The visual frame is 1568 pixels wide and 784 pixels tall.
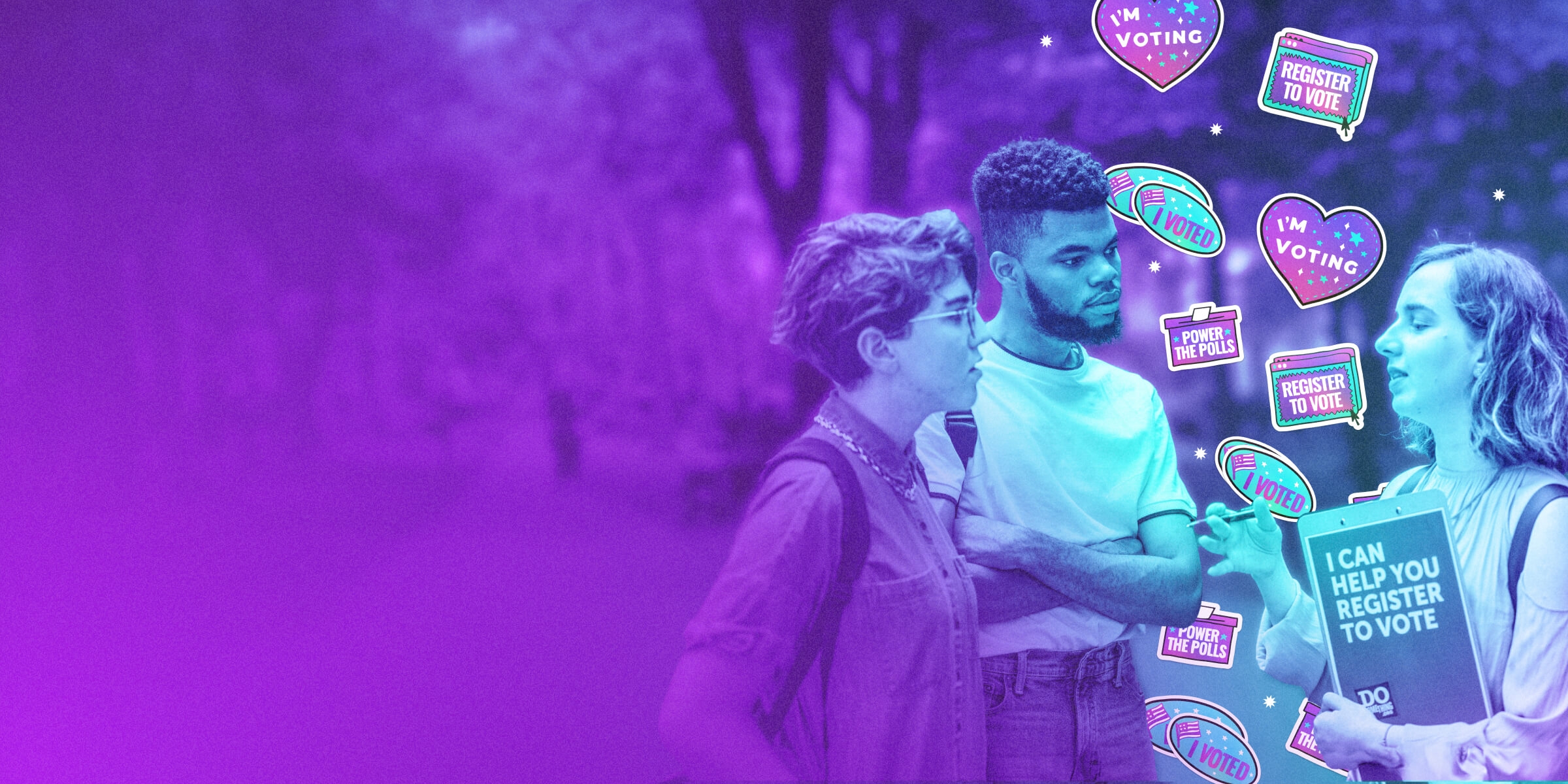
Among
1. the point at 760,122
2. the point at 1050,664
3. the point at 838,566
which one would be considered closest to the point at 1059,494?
the point at 1050,664

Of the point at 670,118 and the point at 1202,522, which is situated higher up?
the point at 670,118

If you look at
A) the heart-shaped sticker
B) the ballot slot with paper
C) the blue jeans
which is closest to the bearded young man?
the blue jeans

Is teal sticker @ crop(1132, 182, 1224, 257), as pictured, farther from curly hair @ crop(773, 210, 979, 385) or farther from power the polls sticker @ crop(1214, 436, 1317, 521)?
curly hair @ crop(773, 210, 979, 385)

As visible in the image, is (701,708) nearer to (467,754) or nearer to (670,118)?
(467,754)

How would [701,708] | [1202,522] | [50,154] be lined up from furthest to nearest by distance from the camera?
1. [1202,522]
2. [50,154]
3. [701,708]

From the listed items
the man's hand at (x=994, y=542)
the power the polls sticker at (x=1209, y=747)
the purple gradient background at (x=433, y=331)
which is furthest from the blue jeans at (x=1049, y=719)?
the purple gradient background at (x=433, y=331)

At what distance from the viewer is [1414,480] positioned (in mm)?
2691

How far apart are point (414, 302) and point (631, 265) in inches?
22.6

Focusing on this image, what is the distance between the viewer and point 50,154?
2.81 metres

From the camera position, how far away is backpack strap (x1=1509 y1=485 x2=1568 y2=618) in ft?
7.82

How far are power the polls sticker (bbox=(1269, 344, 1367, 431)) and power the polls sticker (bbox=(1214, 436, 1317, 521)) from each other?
0.11m

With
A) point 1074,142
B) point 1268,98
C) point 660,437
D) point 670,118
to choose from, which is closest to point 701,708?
point 660,437

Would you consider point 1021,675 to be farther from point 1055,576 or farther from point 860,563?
point 860,563

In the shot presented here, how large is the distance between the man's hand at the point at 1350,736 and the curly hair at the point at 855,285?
1419mm
